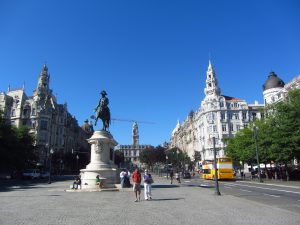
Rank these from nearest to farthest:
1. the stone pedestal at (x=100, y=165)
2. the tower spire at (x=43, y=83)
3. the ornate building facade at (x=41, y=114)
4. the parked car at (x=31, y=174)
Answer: the stone pedestal at (x=100, y=165) → the parked car at (x=31, y=174) → the ornate building facade at (x=41, y=114) → the tower spire at (x=43, y=83)

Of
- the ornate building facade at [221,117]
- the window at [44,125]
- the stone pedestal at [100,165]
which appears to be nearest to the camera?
the stone pedestal at [100,165]

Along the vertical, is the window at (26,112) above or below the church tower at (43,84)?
below

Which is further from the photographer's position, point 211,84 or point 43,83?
point 211,84

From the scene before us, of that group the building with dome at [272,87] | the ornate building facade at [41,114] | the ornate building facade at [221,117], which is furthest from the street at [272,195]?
the ornate building facade at [41,114]

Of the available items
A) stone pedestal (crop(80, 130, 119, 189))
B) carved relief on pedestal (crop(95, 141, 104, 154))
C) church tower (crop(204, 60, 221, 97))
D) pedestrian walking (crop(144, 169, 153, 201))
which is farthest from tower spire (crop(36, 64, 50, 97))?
pedestrian walking (crop(144, 169, 153, 201))

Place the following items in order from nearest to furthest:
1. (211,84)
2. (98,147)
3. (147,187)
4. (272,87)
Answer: (147,187)
(98,147)
(272,87)
(211,84)

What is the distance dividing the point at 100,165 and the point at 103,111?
20.5 ft

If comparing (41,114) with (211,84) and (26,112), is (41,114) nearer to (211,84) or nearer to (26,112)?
(26,112)

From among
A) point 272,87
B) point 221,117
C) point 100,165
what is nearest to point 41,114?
point 221,117

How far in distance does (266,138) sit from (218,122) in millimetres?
47445

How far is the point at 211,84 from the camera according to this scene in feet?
335

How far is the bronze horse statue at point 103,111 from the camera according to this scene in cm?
3031

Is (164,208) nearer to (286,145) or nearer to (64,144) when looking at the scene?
(286,145)

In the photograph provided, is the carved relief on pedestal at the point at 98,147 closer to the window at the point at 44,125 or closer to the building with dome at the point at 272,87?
the window at the point at 44,125
